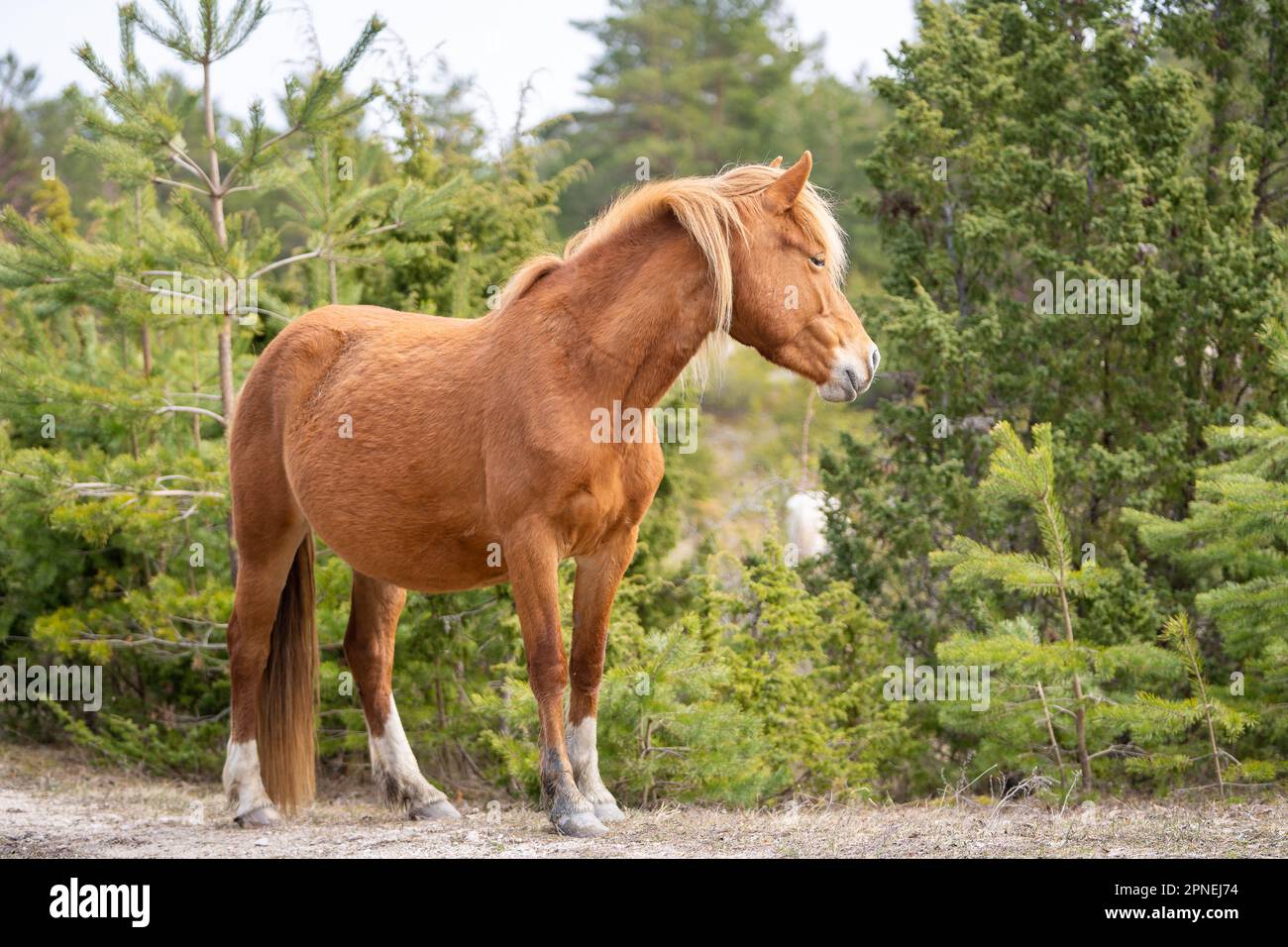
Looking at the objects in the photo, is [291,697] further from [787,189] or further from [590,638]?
[787,189]

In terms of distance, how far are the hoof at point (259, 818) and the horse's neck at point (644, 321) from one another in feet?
8.95

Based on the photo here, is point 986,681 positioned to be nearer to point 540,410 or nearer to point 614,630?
point 614,630

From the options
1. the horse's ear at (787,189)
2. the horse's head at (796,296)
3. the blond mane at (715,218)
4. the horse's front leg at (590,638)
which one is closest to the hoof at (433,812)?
the horse's front leg at (590,638)

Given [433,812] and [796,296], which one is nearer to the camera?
[796,296]

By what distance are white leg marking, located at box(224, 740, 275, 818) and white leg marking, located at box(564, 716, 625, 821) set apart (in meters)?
1.72

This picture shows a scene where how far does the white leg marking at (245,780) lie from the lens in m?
6.23

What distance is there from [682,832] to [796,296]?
7.27 feet

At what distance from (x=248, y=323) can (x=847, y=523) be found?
4.49 meters

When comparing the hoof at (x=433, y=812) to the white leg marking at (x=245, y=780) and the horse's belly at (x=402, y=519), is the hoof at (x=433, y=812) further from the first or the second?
the horse's belly at (x=402, y=519)

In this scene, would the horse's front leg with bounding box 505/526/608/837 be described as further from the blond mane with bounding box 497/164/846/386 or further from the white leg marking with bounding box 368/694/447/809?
the white leg marking with bounding box 368/694/447/809

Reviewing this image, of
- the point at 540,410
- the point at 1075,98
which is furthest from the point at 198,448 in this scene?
the point at 1075,98

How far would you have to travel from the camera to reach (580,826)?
5.03 m

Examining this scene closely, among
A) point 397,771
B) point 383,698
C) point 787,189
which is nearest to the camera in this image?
point 787,189

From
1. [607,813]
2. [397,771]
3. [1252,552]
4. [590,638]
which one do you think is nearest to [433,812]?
[397,771]
